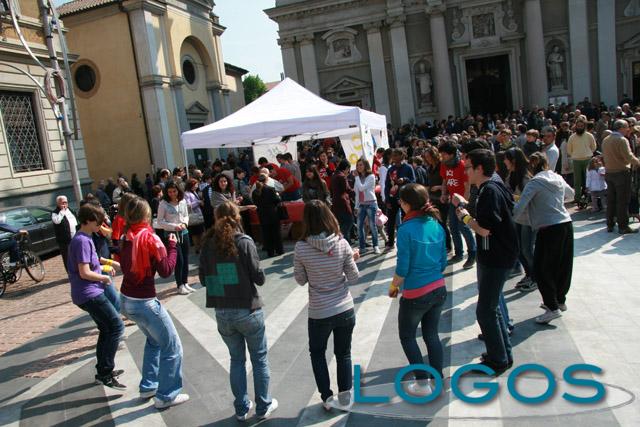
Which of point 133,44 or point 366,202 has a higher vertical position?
point 133,44

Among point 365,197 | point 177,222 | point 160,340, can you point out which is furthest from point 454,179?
point 160,340

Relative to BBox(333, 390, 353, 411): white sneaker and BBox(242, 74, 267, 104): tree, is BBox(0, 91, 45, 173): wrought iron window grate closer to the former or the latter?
BBox(333, 390, 353, 411): white sneaker

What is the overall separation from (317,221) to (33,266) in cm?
922

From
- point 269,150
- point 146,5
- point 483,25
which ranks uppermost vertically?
point 146,5

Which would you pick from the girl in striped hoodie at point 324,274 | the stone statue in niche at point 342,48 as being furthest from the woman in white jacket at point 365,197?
the stone statue in niche at point 342,48

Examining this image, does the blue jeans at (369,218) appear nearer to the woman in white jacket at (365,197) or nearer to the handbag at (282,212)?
the woman in white jacket at (365,197)

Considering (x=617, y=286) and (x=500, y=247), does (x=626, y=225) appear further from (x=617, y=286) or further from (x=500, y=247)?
(x=500, y=247)

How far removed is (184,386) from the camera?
16.1ft

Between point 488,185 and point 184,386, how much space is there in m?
3.37

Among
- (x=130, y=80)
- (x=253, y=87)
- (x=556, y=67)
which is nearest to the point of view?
(x=130, y=80)

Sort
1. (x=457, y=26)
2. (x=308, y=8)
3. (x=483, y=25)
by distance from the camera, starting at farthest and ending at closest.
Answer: (x=308, y=8) < (x=457, y=26) < (x=483, y=25)

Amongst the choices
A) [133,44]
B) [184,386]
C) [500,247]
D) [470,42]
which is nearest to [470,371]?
[500,247]

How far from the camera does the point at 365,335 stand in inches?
218

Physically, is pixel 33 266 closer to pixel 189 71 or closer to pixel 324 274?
pixel 324 274
